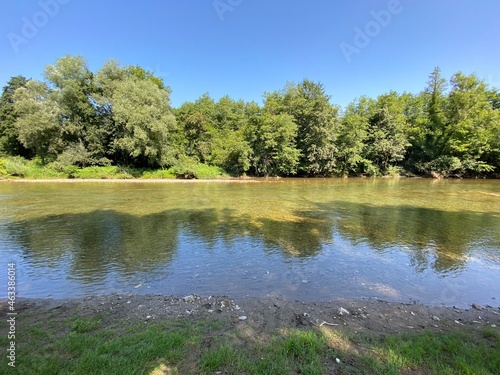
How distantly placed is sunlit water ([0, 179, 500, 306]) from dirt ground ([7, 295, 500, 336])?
667 mm

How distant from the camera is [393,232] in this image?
11.5 metres

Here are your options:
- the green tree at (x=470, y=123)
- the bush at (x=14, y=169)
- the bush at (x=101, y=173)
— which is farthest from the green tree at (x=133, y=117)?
the green tree at (x=470, y=123)

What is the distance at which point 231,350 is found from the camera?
3484 mm

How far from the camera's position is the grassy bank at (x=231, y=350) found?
3.13 meters

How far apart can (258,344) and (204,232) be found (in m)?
7.87

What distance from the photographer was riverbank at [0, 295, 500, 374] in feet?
10.5

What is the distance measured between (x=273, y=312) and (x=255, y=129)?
1358 inches

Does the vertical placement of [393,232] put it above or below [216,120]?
below

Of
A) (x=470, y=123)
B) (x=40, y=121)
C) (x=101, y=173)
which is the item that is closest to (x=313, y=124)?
(x=470, y=123)

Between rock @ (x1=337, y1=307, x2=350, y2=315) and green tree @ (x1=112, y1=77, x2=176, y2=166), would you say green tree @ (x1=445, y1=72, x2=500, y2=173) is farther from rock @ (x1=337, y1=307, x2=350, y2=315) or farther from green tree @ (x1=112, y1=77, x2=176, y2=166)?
rock @ (x1=337, y1=307, x2=350, y2=315)

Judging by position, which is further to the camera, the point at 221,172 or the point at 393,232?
the point at 221,172

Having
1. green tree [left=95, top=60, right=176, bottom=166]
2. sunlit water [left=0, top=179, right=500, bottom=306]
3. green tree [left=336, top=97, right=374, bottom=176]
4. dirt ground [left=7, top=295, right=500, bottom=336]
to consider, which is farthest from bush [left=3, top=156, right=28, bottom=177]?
green tree [left=336, top=97, right=374, bottom=176]

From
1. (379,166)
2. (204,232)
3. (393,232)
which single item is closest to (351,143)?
(379,166)

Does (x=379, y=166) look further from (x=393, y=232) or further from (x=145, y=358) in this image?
(x=145, y=358)
